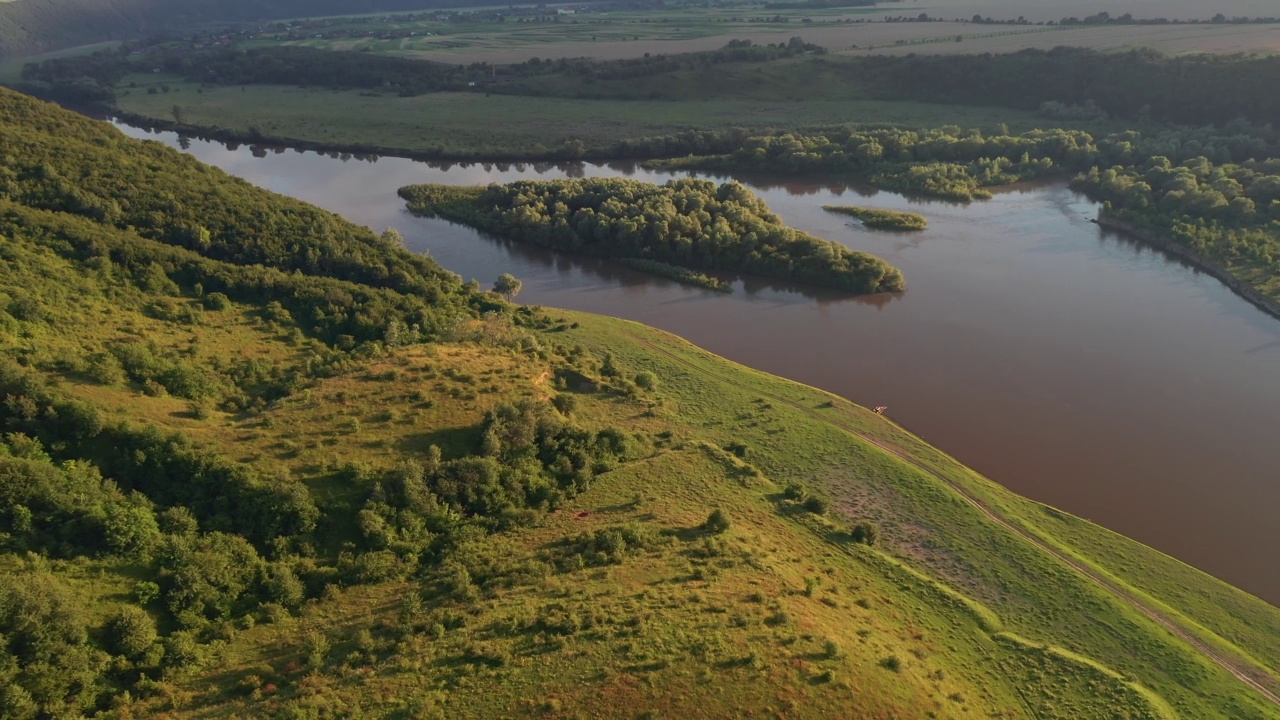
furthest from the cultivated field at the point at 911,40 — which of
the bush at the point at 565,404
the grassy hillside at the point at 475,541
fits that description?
the bush at the point at 565,404

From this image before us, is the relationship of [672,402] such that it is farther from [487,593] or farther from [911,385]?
[487,593]

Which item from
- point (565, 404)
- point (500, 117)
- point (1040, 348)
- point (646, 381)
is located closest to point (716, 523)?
point (565, 404)

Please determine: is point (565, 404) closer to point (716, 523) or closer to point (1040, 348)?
point (716, 523)

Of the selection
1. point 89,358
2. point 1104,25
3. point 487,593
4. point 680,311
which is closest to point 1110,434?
point 680,311

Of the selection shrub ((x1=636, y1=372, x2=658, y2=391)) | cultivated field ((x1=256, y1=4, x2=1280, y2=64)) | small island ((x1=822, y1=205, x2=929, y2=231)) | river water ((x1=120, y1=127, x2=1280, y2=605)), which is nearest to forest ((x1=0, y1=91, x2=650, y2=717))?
shrub ((x1=636, y1=372, x2=658, y2=391))

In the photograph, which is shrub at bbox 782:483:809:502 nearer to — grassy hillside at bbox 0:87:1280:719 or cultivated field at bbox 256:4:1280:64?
grassy hillside at bbox 0:87:1280:719

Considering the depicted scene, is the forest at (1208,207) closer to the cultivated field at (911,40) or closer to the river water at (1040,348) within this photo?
the river water at (1040,348)
